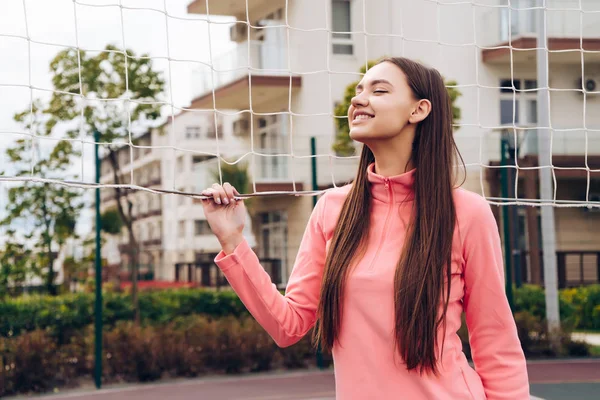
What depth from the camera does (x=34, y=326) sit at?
8883 millimetres

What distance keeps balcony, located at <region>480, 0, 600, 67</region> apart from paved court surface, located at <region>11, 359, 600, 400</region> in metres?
7.87

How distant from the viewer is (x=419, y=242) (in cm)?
195

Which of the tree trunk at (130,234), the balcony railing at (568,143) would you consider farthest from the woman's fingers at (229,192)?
the balcony railing at (568,143)

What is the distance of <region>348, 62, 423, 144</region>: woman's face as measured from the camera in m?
2.00

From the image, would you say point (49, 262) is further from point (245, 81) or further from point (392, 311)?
point (392, 311)

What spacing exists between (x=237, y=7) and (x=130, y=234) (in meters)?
3.37

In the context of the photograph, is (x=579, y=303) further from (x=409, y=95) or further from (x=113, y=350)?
(x=409, y=95)

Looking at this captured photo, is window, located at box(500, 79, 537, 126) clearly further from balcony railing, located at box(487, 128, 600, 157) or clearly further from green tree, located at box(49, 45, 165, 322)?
green tree, located at box(49, 45, 165, 322)

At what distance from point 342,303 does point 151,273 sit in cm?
925

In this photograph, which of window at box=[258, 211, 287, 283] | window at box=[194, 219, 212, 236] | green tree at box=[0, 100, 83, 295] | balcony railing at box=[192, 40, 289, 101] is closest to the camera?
green tree at box=[0, 100, 83, 295]

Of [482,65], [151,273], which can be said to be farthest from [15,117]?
[482,65]

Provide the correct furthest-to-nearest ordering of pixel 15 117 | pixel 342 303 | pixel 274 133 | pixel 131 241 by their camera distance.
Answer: pixel 274 133 → pixel 131 241 → pixel 15 117 → pixel 342 303

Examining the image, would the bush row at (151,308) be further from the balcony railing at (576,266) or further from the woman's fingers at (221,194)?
the woman's fingers at (221,194)

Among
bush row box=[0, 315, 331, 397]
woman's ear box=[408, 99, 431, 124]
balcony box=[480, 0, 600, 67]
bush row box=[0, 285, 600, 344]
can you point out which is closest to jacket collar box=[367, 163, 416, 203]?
woman's ear box=[408, 99, 431, 124]
